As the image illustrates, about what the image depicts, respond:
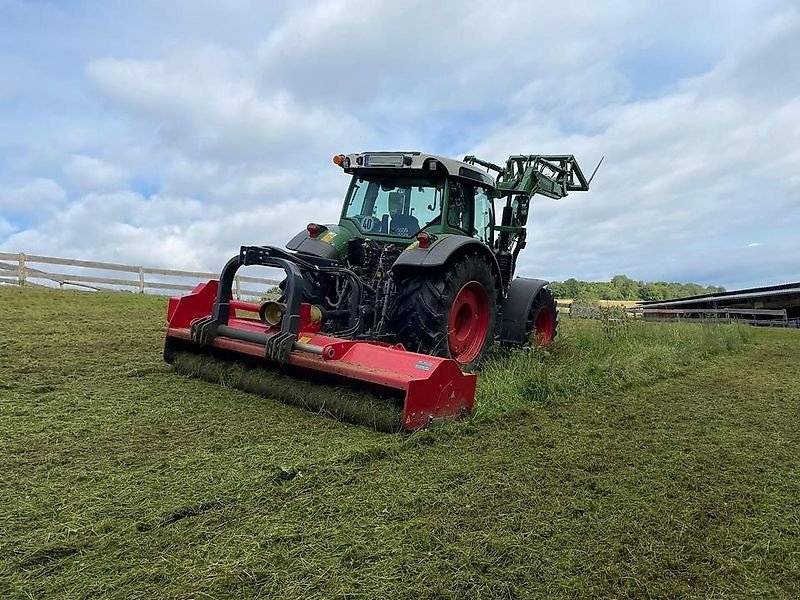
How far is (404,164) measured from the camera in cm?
528

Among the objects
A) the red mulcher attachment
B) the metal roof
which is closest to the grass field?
the red mulcher attachment

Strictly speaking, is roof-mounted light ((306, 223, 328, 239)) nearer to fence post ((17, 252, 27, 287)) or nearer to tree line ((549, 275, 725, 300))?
fence post ((17, 252, 27, 287))

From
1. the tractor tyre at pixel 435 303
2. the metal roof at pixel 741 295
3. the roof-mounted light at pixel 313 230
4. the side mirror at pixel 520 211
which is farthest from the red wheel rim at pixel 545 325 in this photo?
the metal roof at pixel 741 295

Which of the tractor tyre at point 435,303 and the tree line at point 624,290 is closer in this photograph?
the tractor tyre at point 435,303

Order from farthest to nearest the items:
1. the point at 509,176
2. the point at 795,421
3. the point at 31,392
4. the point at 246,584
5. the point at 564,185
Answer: the point at 564,185, the point at 509,176, the point at 795,421, the point at 31,392, the point at 246,584

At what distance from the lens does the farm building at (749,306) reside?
1812cm

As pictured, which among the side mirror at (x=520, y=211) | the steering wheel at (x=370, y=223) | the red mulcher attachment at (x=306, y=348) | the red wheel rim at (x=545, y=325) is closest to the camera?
the red mulcher attachment at (x=306, y=348)

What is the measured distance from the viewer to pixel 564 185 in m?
8.04

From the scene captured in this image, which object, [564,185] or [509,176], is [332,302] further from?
[564,185]

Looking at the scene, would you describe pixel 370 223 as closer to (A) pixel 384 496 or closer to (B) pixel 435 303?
(B) pixel 435 303

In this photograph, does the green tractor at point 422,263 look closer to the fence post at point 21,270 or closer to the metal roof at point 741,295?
the fence post at point 21,270

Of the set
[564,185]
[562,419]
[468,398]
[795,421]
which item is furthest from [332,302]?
[564,185]

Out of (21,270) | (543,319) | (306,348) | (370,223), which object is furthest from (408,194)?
(21,270)

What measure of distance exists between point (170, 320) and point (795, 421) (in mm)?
4795
